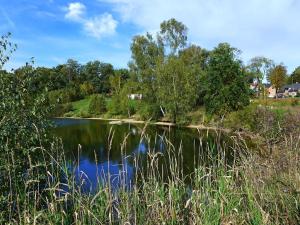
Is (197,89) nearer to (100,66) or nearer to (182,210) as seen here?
(182,210)

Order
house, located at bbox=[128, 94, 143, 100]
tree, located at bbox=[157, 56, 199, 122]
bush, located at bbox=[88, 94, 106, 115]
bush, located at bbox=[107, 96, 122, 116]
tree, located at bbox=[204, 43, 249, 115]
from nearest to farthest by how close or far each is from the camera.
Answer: tree, located at bbox=[204, 43, 249, 115]
tree, located at bbox=[157, 56, 199, 122]
house, located at bbox=[128, 94, 143, 100]
bush, located at bbox=[107, 96, 122, 116]
bush, located at bbox=[88, 94, 106, 115]

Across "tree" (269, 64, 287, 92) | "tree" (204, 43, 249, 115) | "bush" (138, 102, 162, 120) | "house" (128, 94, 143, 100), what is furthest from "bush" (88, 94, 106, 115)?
"tree" (269, 64, 287, 92)

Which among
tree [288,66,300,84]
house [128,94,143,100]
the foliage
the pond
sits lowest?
the pond

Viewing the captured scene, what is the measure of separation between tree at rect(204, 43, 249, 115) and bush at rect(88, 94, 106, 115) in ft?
84.4

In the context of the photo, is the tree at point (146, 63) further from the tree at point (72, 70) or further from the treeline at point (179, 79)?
the tree at point (72, 70)

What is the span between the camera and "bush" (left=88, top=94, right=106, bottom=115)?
6931 cm

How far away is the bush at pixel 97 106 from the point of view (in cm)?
6931

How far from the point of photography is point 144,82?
51312 mm

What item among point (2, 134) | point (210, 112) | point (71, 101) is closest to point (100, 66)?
point (71, 101)

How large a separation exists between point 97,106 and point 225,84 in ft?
94.6

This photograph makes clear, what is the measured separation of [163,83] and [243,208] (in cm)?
4368

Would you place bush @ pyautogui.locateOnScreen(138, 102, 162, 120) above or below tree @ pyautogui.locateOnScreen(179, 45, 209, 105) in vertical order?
below

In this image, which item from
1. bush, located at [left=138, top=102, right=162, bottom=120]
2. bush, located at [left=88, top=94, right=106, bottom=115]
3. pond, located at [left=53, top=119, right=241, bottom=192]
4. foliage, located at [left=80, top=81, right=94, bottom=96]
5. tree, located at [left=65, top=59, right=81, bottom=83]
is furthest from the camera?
tree, located at [left=65, top=59, right=81, bottom=83]

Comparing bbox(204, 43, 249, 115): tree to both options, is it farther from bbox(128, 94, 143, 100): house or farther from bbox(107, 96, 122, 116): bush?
bbox(107, 96, 122, 116): bush
